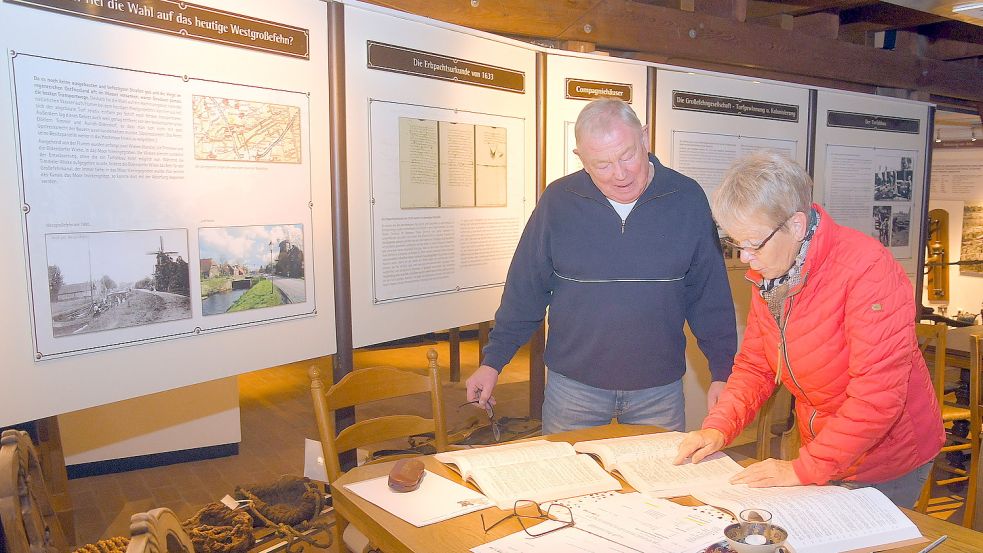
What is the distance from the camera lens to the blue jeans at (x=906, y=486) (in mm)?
1809

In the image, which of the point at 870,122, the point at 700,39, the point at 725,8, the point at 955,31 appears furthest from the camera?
the point at 955,31

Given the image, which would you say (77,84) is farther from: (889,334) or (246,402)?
(246,402)

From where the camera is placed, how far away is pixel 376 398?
233cm

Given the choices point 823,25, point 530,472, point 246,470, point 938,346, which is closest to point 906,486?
point 530,472

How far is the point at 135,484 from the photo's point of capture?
433cm

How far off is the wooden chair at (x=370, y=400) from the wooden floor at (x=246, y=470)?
2.14 m

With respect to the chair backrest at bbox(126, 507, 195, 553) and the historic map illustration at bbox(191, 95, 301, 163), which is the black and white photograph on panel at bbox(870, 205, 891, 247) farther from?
the chair backrest at bbox(126, 507, 195, 553)

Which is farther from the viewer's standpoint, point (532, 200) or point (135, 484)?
point (135, 484)

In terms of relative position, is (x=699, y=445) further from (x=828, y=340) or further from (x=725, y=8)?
(x=725, y=8)

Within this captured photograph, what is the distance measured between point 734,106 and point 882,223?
1.78m

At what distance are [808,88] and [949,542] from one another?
380 cm

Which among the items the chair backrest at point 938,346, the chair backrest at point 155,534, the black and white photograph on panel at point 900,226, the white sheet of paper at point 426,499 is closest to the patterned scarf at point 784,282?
the white sheet of paper at point 426,499

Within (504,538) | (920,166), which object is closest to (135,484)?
(504,538)

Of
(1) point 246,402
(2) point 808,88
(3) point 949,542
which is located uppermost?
(2) point 808,88
